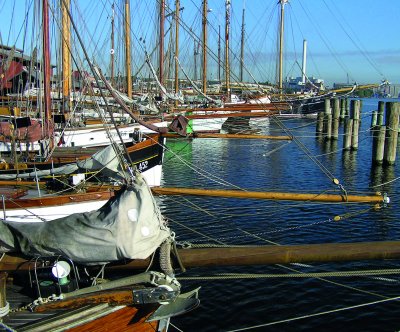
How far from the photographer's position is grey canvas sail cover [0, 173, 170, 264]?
6574 millimetres

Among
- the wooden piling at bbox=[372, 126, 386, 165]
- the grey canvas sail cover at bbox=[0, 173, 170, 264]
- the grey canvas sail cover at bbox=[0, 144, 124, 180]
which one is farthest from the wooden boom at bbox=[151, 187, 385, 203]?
the wooden piling at bbox=[372, 126, 386, 165]

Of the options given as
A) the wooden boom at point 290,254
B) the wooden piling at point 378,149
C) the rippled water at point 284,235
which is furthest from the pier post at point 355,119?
the wooden boom at point 290,254

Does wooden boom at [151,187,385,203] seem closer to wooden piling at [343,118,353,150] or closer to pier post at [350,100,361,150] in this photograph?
wooden piling at [343,118,353,150]

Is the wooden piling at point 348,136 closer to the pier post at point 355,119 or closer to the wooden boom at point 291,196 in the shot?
the pier post at point 355,119

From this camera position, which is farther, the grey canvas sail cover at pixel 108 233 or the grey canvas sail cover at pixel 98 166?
the grey canvas sail cover at pixel 98 166

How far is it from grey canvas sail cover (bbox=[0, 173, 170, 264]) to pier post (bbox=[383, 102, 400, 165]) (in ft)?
78.0

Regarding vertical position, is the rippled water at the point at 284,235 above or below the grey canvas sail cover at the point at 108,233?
below

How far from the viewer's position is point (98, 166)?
1436cm

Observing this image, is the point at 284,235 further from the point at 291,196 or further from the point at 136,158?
the point at 136,158

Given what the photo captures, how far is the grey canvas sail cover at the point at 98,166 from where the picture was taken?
1409 centimetres

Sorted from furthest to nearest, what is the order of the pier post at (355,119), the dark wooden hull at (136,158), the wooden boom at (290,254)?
1. the pier post at (355,119)
2. the dark wooden hull at (136,158)
3. the wooden boom at (290,254)

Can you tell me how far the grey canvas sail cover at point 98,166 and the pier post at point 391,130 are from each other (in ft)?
62.4

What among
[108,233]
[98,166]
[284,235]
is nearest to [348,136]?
[284,235]

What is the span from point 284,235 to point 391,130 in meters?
15.7
